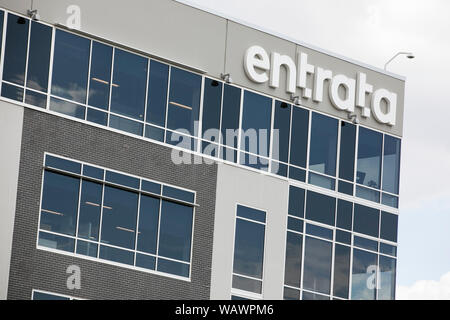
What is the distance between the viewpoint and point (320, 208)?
42.6 meters

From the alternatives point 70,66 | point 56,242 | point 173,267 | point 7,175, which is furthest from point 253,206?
point 7,175

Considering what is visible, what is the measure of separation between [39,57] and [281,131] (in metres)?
9.21

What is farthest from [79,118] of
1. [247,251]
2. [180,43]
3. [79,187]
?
[247,251]

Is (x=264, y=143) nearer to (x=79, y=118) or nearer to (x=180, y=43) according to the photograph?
(x=180, y=43)

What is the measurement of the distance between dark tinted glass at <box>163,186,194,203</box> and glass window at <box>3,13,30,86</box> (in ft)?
18.2

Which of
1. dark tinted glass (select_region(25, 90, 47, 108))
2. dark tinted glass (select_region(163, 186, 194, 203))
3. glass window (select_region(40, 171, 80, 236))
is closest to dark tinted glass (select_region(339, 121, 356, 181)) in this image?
dark tinted glass (select_region(163, 186, 194, 203))

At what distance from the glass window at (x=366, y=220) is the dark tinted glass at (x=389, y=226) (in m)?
0.28

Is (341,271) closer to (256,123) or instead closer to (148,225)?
(256,123)

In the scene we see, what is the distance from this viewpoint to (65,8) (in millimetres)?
37188

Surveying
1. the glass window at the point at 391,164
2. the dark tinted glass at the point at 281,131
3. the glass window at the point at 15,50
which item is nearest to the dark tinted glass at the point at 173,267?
the dark tinted glass at the point at 281,131

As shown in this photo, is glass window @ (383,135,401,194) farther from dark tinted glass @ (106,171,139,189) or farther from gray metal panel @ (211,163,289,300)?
dark tinted glass @ (106,171,139,189)

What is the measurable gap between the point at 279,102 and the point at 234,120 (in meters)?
2.10

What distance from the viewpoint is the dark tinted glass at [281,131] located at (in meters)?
41.9

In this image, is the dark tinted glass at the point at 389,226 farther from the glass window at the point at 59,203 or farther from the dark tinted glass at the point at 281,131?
the glass window at the point at 59,203
